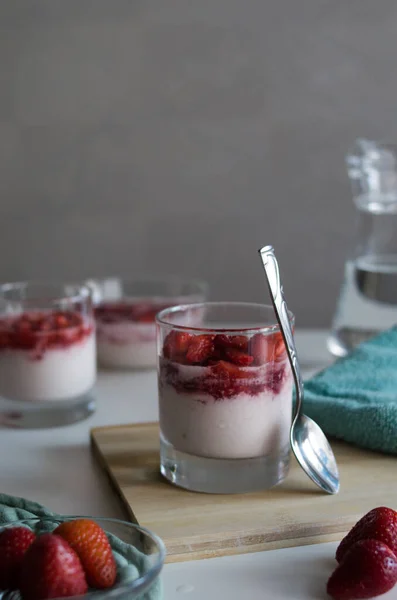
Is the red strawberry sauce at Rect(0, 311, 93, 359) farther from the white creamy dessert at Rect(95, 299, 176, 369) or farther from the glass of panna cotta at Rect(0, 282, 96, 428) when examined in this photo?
the white creamy dessert at Rect(95, 299, 176, 369)

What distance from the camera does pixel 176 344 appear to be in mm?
847

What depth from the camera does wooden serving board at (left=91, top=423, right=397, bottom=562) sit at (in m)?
0.73

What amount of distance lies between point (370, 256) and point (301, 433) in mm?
602

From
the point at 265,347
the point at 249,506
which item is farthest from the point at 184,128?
the point at 249,506

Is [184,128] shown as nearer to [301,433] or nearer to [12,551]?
[301,433]

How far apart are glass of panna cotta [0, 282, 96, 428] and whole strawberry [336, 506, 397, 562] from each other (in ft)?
1.69

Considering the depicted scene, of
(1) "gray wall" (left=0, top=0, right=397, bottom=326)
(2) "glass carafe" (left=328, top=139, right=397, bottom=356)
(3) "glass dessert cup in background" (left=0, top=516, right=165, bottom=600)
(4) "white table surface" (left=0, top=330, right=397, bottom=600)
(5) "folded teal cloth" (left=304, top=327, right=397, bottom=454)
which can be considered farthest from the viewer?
(1) "gray wall" (left=0, top=0, right=397, bottom=326)

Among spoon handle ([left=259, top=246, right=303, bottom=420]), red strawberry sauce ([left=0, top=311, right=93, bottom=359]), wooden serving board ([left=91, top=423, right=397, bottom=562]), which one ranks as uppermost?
spoon handle ([left=259, top=246, right=303, bottom=420])

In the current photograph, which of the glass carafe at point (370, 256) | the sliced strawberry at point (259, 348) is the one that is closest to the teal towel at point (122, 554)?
the sliced strawberry at point (259, 348)

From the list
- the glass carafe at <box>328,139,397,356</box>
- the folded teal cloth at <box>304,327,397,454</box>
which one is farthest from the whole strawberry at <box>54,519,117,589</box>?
the glass carafe at <box>328,139,397,356</box>

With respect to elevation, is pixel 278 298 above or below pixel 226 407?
above

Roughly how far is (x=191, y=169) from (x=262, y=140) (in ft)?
0.66

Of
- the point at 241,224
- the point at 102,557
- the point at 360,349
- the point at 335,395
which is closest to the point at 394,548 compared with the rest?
the point at 102,557

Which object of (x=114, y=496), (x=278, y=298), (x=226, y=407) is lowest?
(x=114, y=496)
